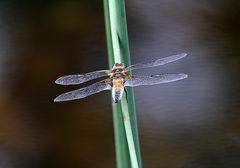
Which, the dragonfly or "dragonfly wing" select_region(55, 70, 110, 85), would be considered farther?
"dragonfly wing" select_region(55, 70, 110, 85)

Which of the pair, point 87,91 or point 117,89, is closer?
point 117,89

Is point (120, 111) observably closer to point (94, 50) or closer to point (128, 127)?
point (128, 127)

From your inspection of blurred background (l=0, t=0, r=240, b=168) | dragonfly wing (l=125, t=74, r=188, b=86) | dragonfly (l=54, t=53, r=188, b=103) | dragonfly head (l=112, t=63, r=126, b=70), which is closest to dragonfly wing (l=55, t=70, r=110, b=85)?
dragonfly (l=54, t=53, r=188, b=103)

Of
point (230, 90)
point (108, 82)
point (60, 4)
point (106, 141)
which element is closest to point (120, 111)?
point (108, 82)

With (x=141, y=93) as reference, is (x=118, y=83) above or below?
below

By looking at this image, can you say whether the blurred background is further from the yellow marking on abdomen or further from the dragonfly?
the yellow marking on abdomen

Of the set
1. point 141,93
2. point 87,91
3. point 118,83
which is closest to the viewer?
point 118,83

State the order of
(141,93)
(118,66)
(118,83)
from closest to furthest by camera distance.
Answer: (118,66) → (118,83) → (141,93)

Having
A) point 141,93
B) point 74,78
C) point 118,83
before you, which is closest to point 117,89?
point 118,83

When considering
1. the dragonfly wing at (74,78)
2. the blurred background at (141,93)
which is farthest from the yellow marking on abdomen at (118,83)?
the blurred background at (141,93)

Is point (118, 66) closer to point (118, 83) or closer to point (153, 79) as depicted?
point (118, 83)
